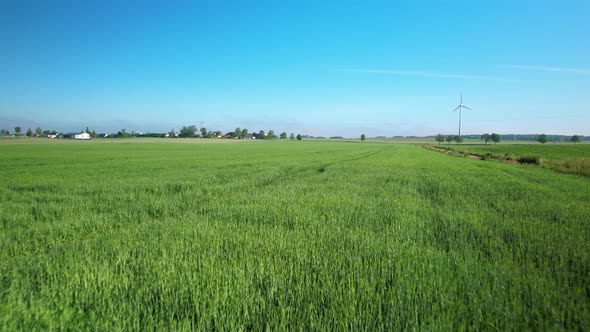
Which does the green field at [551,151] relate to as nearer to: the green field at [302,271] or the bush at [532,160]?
the bush at [532,160]

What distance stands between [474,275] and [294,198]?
6382 millimetres

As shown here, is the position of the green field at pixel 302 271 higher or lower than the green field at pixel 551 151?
lower

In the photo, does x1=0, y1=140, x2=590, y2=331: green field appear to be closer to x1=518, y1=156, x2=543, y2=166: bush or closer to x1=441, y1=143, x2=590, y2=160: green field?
x1=518, y1=156, x2=543, y2=166: bush

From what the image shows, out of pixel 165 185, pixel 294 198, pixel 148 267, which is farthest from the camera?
pixel 165 185

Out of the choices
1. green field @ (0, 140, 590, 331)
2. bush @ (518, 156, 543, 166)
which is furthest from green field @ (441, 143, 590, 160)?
green field @ (0, 140, 590, 331)

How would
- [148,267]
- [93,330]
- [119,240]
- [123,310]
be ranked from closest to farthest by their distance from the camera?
1. [93,330]
2. [123,310]
3. [148,267]
4. [119,240]

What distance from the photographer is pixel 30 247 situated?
554 cm

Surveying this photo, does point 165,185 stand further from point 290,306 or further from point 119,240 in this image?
point 290,306

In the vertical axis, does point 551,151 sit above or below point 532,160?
above

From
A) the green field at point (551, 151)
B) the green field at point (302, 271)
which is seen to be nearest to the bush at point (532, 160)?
the green field at point (551, 151)

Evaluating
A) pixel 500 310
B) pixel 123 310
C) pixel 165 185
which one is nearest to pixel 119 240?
pixel 123 310

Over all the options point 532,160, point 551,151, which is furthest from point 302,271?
point 551,151

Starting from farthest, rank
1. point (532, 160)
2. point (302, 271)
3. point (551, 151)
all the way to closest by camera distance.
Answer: point (551, 151) → point (532, 160) → point (302, 271)

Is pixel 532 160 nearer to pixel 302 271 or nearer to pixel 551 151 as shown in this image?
pixel 551 151
